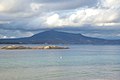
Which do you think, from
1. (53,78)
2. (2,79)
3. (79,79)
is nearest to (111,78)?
(79,79)

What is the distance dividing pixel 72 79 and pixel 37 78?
19.2ft

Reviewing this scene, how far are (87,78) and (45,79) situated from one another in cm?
711

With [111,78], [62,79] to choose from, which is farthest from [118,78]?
[62,79]

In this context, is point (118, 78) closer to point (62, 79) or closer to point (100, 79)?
point (100, 79)

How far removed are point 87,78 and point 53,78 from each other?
5.69 m

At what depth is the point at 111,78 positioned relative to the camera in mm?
55875

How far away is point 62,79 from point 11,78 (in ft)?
27.7

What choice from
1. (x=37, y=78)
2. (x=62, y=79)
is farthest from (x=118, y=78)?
(x=37, y=78)

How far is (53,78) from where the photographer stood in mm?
55469

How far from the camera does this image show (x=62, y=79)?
54.3 meters

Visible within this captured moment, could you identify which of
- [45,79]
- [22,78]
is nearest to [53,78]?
[45,79]

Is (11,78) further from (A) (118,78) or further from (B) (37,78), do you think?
(A) (118,78)

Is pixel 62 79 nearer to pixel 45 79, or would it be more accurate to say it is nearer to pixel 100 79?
pixel 45 79

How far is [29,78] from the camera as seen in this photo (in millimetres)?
55344
